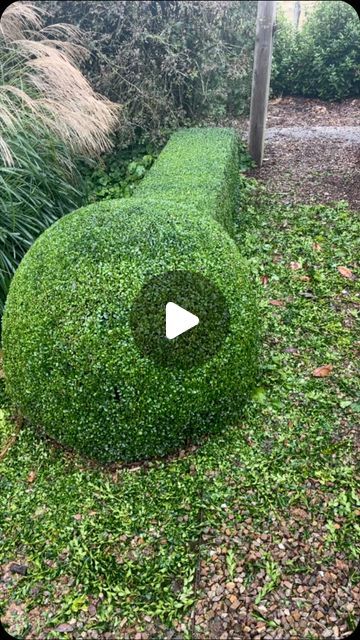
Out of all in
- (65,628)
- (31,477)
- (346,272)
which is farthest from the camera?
(346,272)

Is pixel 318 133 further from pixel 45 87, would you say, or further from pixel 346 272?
pixel 45 87

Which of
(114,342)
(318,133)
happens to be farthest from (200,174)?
(318,133)

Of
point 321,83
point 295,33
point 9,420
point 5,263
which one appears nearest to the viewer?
point 9,420

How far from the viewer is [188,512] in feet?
6.88

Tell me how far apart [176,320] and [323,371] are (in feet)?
3.46

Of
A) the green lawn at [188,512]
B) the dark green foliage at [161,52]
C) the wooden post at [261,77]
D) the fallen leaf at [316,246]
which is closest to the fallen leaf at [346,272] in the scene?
the fallen leaf at [316,246]

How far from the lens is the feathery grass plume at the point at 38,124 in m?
3.52

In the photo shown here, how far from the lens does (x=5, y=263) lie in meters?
3.25

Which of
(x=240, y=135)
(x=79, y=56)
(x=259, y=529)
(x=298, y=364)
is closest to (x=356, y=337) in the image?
(x=298, y=364)

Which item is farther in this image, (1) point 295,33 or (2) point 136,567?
(1) point 295,33

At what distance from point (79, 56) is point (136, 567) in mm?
4432

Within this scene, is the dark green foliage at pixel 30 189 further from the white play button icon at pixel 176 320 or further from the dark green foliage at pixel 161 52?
the white play button icon at pixel 176 320

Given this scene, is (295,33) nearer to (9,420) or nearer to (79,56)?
(79,56)

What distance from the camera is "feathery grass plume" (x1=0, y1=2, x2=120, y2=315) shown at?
3516 mm
